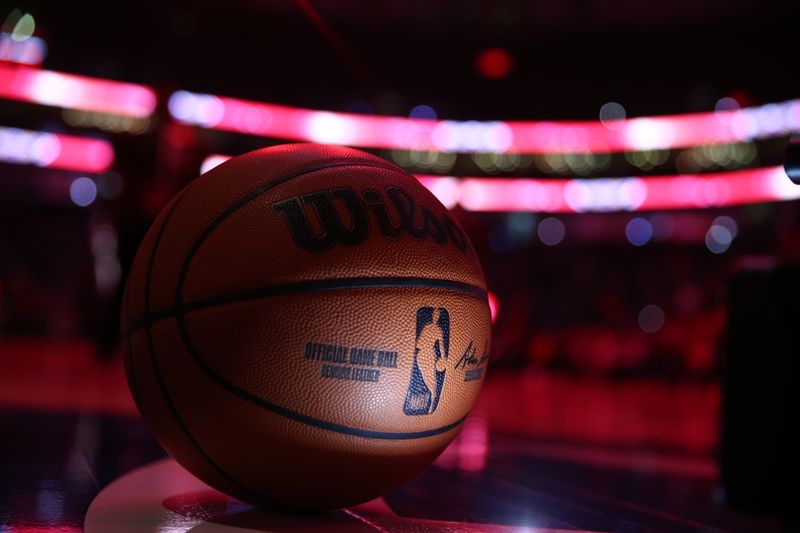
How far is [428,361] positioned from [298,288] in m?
0.29

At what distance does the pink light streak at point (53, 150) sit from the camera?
19.6 metres

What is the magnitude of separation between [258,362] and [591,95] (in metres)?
18.6

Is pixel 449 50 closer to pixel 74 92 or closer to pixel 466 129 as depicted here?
pixel 466 129

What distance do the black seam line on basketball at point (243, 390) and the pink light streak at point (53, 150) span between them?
18513 mm

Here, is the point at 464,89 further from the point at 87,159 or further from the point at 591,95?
the point at 87,159

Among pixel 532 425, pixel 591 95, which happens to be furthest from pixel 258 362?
pixel 591 95

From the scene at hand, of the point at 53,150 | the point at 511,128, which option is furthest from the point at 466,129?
the point at 53,150

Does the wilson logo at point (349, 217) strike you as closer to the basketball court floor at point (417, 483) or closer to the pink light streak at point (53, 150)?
the basketball court floor at point (417, 483)

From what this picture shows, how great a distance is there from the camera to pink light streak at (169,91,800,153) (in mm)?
18875

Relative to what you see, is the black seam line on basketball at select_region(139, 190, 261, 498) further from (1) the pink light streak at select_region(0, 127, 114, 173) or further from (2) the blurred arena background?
(1) the pink light streak at select_region(0, 127, 114, 173)

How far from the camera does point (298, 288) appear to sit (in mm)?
1757

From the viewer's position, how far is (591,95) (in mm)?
19500
